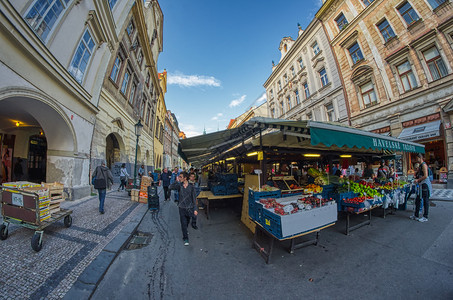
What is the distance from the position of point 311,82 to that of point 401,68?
7098mm

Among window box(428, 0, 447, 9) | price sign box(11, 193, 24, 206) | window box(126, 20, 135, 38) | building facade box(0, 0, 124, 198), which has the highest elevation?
window box(126, 20, 135, 38)

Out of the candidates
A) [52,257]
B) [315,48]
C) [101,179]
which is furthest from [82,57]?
[315,48]

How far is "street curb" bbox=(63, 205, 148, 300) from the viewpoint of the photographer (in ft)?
6.92

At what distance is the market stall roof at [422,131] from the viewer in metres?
9.08

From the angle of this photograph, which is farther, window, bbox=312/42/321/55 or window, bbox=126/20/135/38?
window, bbox=312/42/321/55

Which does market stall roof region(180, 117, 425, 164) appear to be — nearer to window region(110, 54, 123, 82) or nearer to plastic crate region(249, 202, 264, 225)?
plastic crate region(249, 202, 264, 225)

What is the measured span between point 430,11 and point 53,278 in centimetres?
1994

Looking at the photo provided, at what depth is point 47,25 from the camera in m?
5.57

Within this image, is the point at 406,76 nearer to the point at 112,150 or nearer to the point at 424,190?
the point at 424,190

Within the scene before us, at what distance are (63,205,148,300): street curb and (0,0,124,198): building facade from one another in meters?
4.90

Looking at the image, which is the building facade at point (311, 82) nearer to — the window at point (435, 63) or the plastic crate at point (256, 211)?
the window at point (435, 63)

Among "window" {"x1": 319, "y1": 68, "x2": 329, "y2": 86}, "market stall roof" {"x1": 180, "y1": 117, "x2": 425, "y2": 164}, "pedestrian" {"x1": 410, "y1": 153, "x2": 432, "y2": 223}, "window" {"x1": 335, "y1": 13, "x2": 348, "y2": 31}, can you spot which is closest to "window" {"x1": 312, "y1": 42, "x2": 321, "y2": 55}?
"window" {"x1": 335, "y1": 13, "x2": 348, "y2": 31}

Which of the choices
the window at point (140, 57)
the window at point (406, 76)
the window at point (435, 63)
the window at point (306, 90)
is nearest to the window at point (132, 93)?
the window at point (140, 57)

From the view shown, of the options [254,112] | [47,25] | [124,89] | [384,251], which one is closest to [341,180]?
[384,251]
